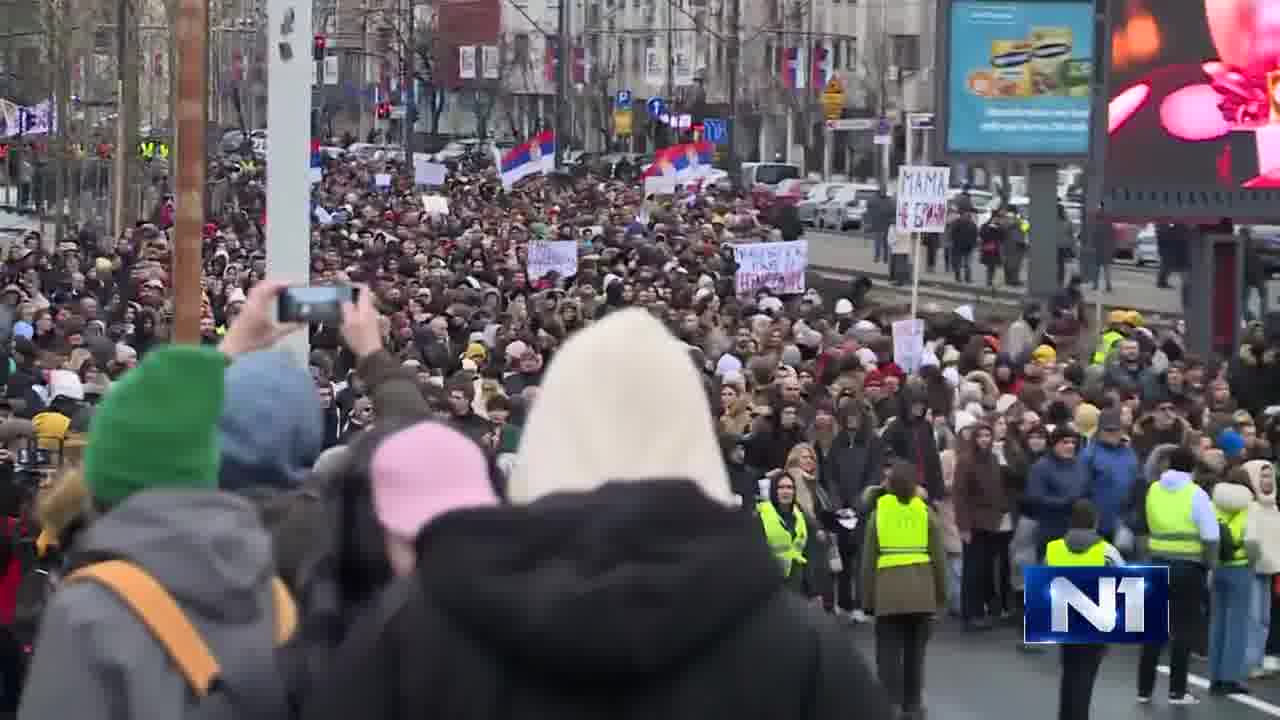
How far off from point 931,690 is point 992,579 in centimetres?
250

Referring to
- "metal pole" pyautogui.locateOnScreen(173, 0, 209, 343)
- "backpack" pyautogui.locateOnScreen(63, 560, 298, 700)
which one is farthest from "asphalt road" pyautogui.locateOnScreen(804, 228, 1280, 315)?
"backpack" pyautogui.locateOnScreen(63, 560, 298, 700)

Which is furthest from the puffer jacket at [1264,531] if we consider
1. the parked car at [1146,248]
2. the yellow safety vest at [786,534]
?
the parked car at [1146,248]

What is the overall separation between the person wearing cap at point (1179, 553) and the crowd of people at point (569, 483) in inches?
0.9

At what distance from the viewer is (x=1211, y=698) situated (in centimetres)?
1502

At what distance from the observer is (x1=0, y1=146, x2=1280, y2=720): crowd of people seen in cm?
303

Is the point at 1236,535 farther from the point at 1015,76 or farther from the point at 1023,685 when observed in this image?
the point at 1015,76

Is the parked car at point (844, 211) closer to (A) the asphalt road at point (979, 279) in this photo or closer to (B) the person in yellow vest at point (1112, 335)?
(A) the asphalt road at point (979, 279)

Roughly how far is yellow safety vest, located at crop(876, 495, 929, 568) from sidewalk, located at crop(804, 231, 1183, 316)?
27106mm

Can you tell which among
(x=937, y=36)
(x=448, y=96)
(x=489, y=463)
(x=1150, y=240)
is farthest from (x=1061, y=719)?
(x=448, y=96)

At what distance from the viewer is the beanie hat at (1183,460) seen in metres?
15.0

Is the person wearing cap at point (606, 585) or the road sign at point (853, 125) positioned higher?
the person wearing cap at point (606, 585)

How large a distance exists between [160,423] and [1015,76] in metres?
34.6

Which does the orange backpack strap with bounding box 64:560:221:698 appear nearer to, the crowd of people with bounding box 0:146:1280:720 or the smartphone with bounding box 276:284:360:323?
the crowd of people with bounding box 0:146:1280:720

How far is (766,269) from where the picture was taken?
30.0m
